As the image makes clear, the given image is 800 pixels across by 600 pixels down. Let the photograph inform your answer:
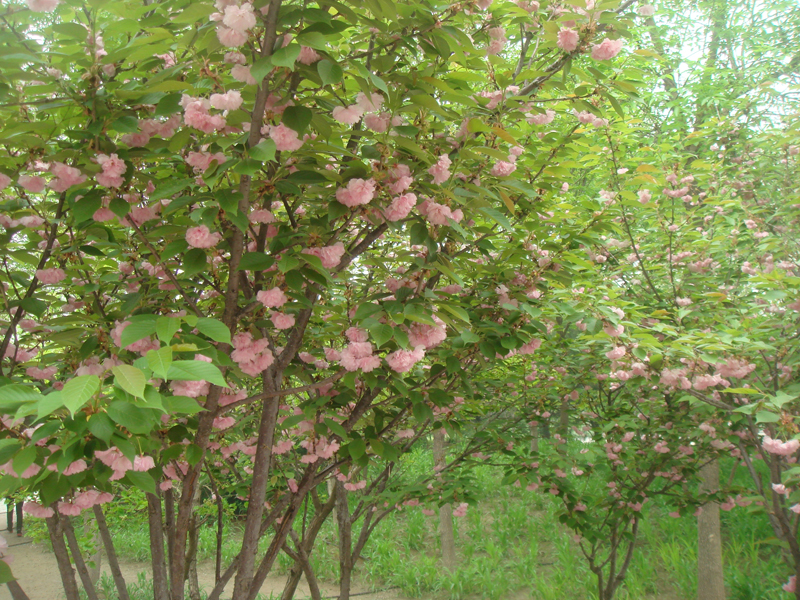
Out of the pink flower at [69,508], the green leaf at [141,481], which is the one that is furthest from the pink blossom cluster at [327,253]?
the pink flower at [69,508]

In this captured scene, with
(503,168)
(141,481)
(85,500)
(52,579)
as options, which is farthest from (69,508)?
(52,579)

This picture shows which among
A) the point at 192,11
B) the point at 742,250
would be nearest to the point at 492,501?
the point at 742,250

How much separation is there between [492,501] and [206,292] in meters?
6.43

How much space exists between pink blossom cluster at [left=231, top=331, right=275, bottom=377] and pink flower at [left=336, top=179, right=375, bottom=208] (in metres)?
0.52

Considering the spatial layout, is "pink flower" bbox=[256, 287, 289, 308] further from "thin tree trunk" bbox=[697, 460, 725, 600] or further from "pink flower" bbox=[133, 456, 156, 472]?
"thin tree trunk" bbox=[697, 460, 725, 600]

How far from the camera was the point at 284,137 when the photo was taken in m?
1.18

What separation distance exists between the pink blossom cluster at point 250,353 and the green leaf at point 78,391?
0.67m

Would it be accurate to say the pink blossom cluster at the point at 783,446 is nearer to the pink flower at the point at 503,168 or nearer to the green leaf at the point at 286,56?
the pink flower at the point at 503,168

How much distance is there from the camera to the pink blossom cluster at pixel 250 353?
1520mm

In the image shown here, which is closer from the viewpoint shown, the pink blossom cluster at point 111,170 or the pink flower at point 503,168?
the pink blossom cluster at point 111,170

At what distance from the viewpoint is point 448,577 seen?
5.30 m

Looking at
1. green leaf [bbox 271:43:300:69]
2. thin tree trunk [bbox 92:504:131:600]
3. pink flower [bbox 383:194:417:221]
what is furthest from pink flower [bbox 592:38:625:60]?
thin tree trunk [bbox 92:504:131:600]

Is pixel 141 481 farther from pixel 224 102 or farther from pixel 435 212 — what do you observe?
pixel 435 212

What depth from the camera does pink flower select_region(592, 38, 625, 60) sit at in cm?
159
